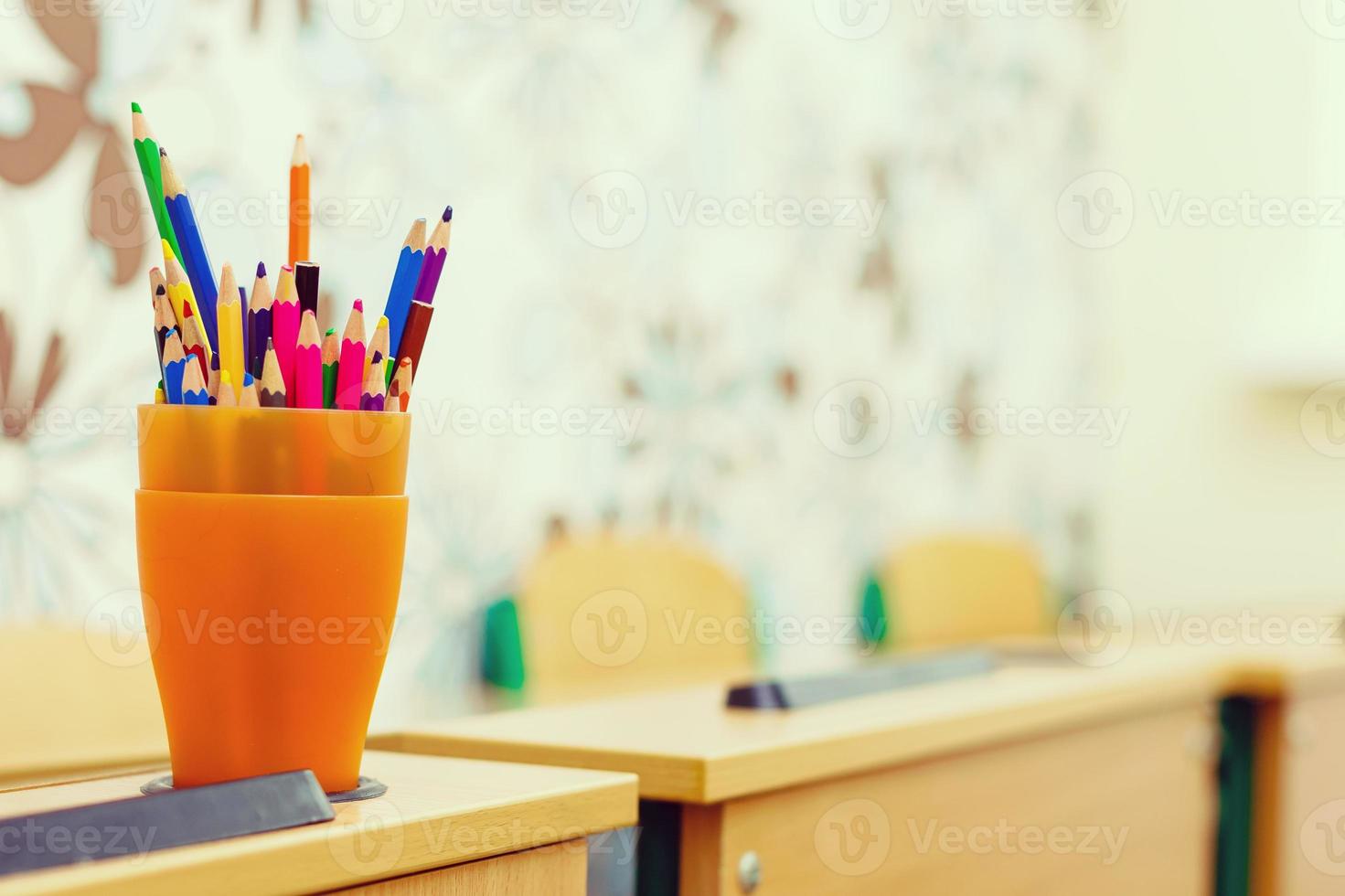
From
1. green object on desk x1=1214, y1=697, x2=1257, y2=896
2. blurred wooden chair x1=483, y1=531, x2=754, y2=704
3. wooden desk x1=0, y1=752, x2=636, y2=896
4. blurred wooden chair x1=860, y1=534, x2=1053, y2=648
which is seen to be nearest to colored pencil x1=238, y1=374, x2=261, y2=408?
wooden desk x1=0, y1=752, x2=636, y2=896

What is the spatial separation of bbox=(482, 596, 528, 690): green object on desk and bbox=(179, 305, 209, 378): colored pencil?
111cm

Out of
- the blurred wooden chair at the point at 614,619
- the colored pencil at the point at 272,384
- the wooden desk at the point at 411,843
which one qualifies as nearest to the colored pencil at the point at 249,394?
the colored pencil at the point at 272,384

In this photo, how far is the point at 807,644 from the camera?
8.05 ft

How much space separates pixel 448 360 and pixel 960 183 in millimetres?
1401

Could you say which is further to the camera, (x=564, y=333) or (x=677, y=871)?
(x=564, y=333)

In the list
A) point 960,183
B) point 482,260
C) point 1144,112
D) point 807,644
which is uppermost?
point 1144,112

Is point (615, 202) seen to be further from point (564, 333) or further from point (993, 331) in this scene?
point (993, 331)

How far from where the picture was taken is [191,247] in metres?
0.67

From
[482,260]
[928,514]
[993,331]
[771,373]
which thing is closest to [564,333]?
[482,260]

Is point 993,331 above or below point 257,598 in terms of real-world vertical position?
above

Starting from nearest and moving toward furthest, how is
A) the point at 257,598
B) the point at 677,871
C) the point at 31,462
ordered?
the point at 257,598 → the point at 677,871 → the point at 31,462

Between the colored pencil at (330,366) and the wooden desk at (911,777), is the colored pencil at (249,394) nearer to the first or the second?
the colored pencil at (330,366)

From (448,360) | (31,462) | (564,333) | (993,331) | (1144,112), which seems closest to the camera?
(31,462)

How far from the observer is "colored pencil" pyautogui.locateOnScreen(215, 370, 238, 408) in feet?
2.12
